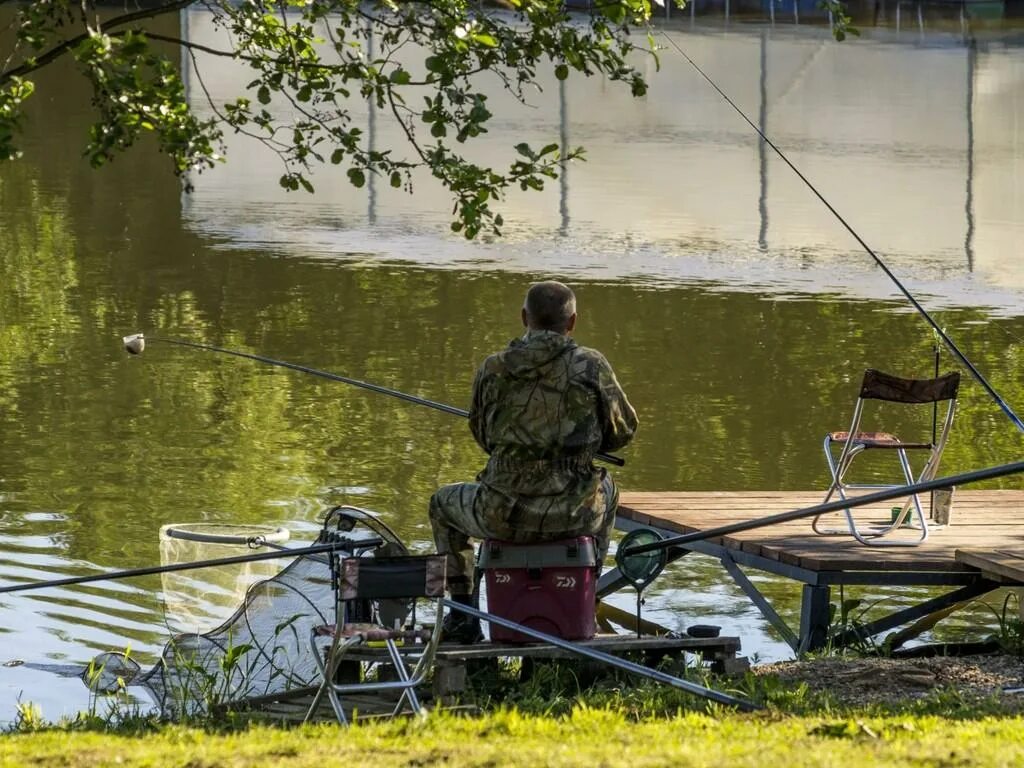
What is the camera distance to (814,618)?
8023mm

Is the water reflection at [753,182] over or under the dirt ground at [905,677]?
over

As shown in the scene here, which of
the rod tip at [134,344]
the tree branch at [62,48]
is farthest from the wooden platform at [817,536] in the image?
the tree branch at [62,48]

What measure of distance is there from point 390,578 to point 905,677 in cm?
196

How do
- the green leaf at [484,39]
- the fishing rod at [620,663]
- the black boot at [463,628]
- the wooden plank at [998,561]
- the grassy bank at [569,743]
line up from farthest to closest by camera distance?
the green leaf at [484,39] → the wooden plank at [998,561] → the black boot at [463,628] → the fishing rod at [620,663] → the grassy bank at [569,743]

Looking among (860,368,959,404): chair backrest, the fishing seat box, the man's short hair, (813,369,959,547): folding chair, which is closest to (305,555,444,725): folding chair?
the fishing seat box

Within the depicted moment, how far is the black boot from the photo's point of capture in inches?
268

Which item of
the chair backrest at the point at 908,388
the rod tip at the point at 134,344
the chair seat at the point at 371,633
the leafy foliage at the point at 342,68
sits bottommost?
the chair seat at the point at 371,633

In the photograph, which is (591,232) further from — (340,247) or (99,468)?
(99,468)

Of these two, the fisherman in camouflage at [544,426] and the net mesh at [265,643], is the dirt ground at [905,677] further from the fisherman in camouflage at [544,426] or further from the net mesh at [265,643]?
the net mesh at [265,643]

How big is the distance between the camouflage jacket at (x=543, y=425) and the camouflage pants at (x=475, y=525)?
28 mm

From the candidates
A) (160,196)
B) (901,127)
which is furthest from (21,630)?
(901,127)

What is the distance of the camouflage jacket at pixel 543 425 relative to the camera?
6430 mm

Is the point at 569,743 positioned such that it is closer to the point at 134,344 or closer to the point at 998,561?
the point at 998,561

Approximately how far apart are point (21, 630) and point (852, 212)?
18.8 meters
